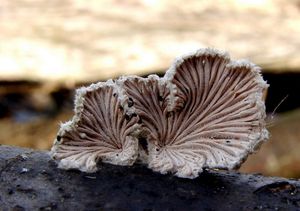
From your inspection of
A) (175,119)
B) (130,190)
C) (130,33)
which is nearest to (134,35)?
(130,33)

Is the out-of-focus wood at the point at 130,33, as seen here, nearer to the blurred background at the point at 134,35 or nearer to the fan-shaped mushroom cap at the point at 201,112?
the blurred background at the point at 134,35

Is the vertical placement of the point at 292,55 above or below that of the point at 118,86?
above

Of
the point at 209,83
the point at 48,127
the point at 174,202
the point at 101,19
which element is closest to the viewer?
the point at 174,202

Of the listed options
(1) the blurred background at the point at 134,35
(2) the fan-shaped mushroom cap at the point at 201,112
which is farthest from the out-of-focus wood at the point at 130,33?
(2) the fan-shaped mushroom cap at the point at 201,112

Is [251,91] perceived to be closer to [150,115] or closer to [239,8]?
[150,115]

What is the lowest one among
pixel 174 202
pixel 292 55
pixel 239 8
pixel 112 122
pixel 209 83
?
pixel 174 202

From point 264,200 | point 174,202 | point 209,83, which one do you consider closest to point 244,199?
point 264,200

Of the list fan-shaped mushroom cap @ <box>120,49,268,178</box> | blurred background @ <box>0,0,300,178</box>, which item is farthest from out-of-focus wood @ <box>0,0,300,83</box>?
fan-shaped mushroom cap @ <box>120,49,268,178</box>
